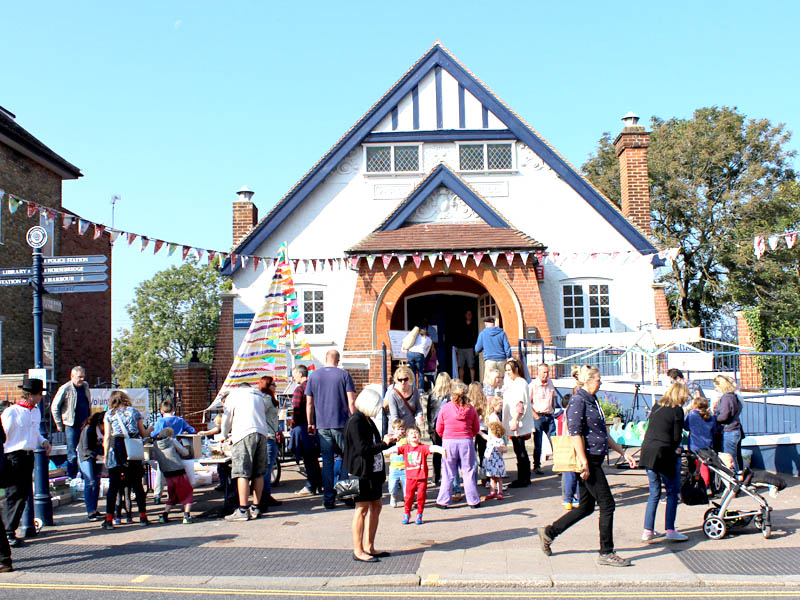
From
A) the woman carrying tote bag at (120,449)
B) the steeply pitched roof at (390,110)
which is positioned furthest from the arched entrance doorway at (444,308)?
the woman carrying tote bag at (120,449)

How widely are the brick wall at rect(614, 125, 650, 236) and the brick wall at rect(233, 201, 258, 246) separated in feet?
32.1

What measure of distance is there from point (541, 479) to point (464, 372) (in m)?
7.56

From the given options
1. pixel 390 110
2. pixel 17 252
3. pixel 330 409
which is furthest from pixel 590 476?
pixel 17 252

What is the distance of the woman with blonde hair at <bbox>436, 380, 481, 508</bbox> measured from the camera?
9.38 m

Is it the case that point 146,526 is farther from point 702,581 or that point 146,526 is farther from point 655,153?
point 655,153

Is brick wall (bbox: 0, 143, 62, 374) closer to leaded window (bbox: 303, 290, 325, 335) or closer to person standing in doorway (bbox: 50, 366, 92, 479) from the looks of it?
leaded window (bbox: 303, 290, 325, 335)

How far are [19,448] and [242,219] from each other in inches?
525

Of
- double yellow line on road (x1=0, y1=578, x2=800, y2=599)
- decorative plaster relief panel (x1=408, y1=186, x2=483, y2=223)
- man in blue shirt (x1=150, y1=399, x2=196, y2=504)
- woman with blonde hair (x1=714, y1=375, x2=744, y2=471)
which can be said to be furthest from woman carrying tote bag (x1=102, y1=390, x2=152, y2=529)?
decorative plaster relief panel (x1=408, y1=186, x2=483, y2=223)

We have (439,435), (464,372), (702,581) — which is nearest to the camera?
(702,581)

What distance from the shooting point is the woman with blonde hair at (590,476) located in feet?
23.1

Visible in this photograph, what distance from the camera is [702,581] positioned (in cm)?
660

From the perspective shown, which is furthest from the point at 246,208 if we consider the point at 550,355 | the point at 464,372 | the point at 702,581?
the point at 702,581

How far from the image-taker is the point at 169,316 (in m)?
45.5

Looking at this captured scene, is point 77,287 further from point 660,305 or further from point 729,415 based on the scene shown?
point 660,305
